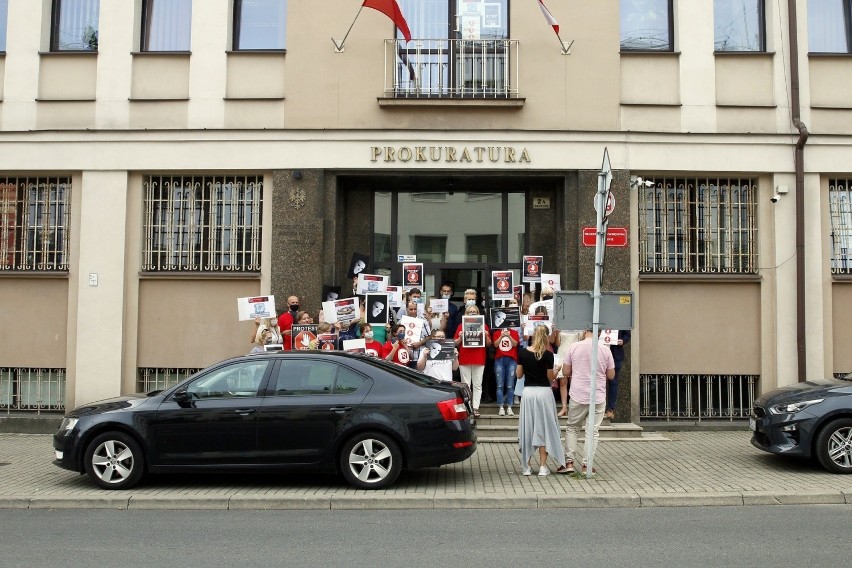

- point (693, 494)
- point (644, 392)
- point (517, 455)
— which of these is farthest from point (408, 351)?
point (693, 494)

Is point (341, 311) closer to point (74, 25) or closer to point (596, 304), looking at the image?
point (596, 304)

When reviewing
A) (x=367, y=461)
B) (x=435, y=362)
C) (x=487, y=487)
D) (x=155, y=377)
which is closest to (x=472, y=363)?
(x=435, y=362)

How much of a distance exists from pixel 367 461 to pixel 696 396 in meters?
7.04

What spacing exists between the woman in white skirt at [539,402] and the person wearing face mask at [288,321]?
4.86m

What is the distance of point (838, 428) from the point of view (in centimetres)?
1021

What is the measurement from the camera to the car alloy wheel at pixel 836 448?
401 inches

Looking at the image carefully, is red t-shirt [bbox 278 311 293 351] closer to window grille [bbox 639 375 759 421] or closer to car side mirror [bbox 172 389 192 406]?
car side mirror [bbox 172 389 192 406]

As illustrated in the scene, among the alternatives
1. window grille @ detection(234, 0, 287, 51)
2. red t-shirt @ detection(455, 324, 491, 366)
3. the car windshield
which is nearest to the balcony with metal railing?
window grille @ detection(234, 0, 287, 51)

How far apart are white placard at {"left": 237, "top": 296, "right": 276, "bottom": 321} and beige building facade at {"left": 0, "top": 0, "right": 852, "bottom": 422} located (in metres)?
0.58

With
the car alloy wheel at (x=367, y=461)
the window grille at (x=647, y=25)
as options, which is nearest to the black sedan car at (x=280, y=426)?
the car alloy wheel at (x=367, y=461)

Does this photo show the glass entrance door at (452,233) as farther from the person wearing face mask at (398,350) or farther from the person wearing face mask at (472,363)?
the person wearing face mask at (398,350)

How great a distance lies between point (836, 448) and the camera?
33.6ft

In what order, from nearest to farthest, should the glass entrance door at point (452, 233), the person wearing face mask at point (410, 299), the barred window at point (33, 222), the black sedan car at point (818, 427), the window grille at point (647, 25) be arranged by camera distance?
the black sedan car at point (818, 427) < the person wearing face mask at point (410, 299) < the window grille at point (647, 25) < the barred window at point (33, 222) < the glass entrance door at point (452, 233)

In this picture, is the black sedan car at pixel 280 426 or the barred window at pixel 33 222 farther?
the barred window at pixel 33 222
